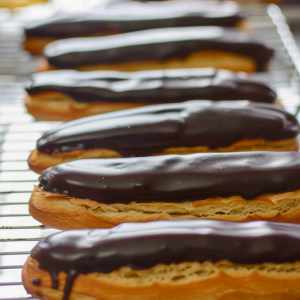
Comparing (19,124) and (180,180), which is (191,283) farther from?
(19,124)

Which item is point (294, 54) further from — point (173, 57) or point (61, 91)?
point (61, 91)

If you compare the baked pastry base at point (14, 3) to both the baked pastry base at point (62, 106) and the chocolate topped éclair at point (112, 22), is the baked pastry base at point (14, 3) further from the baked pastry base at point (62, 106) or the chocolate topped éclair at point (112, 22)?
the baked pastry base at point (62, 106)

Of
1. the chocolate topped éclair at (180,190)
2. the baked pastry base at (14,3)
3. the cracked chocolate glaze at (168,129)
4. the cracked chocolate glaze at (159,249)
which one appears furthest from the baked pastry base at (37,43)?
the cracked chocolate glaze at (159,249)

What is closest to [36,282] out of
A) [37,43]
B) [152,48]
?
[152,48]

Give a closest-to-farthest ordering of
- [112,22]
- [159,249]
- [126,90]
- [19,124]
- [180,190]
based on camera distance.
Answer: [159,249]
[180,190]
[126,90]
[19,124]
[112,22]

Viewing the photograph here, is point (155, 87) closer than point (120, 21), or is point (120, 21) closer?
point (155, 87)

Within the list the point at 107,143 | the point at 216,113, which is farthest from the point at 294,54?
the point at 107,143

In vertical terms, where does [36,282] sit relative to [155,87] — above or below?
below
